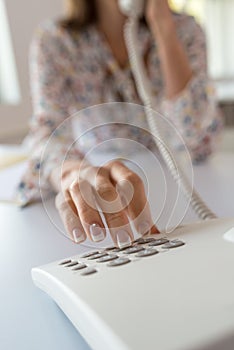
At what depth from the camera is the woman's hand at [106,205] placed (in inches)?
19.5

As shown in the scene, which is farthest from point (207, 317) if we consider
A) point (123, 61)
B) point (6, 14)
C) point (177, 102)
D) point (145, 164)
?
point (6, 14)

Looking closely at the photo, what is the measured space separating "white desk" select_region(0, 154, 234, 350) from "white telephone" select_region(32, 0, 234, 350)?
18mm

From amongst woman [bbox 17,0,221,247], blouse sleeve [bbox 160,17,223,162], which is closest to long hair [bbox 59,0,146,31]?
woman [bbox 17,0,221,247]

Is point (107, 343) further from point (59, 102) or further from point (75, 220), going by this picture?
point (59, 102)

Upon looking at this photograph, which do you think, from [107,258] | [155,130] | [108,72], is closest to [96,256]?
[107,258]

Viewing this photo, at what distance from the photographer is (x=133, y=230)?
0.49m

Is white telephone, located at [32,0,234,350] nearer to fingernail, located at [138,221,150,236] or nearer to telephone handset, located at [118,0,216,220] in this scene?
fingernail, located at [138,221,150,236]

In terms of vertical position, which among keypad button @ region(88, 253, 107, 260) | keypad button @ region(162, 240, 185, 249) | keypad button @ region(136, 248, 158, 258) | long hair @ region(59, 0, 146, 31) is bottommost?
keypad button @ region(162, 240, 185, 249)

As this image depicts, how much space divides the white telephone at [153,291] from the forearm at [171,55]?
2.20 feet

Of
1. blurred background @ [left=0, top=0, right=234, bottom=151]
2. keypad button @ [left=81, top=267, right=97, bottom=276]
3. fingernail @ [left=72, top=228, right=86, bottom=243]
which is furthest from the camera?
blurred background @ [left=0, top=0, right=234, bottom=151]

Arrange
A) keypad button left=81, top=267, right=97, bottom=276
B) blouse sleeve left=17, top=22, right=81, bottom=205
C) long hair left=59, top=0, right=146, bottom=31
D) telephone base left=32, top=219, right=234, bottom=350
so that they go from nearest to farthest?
telephone base left=32, top=219, right=234, bottom=350 → keypad button left=81, top=267, right=97, bottom=276 → blouse sleeve left=17, top=22, right=81, bottom=205 → long hair left=59, top=0, right=146, bottom=31

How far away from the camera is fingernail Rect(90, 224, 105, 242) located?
0.49 m

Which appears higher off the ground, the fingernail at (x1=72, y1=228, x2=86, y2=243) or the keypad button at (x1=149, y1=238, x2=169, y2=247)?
the fingernail at (x1=72, y1=228, x2=86, y2=243)

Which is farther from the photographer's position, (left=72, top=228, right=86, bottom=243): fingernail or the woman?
the woman
